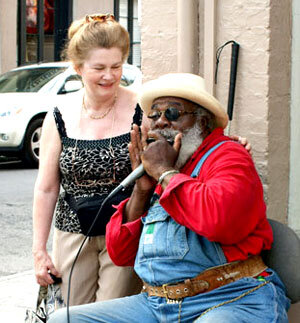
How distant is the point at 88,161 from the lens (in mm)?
3699

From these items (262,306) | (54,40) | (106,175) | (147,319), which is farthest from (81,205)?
(54,40)

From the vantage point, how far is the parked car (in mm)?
12734

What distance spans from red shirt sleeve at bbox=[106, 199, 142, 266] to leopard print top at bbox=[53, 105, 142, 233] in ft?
0.98

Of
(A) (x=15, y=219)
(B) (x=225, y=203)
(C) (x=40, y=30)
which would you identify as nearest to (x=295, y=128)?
(B) (x=225, y=203)

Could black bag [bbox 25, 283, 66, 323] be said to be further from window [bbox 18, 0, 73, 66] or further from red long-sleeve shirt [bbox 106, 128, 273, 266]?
window [bbox 18, 0, 73, 66]

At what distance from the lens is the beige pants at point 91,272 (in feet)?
12.3

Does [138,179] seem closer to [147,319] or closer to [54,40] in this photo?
[147,319]

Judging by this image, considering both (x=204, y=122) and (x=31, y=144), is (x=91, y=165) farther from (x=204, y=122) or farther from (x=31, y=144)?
(x=31, y=144)

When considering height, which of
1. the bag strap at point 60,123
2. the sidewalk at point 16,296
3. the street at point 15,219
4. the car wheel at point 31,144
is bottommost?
the street at point 15,219

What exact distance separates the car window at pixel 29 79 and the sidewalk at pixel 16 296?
292 inches

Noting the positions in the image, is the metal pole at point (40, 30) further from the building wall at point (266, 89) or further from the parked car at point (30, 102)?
the building wall at point (266, 89)

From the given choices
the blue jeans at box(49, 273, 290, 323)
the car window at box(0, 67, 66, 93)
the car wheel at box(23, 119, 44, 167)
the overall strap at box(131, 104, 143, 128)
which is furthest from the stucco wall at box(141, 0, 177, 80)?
the car window at box(0, 67, 66, 93)

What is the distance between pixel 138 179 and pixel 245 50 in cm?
116

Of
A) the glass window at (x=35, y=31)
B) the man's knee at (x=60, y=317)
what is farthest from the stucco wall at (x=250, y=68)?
the glass window at (x=35, y=31)
